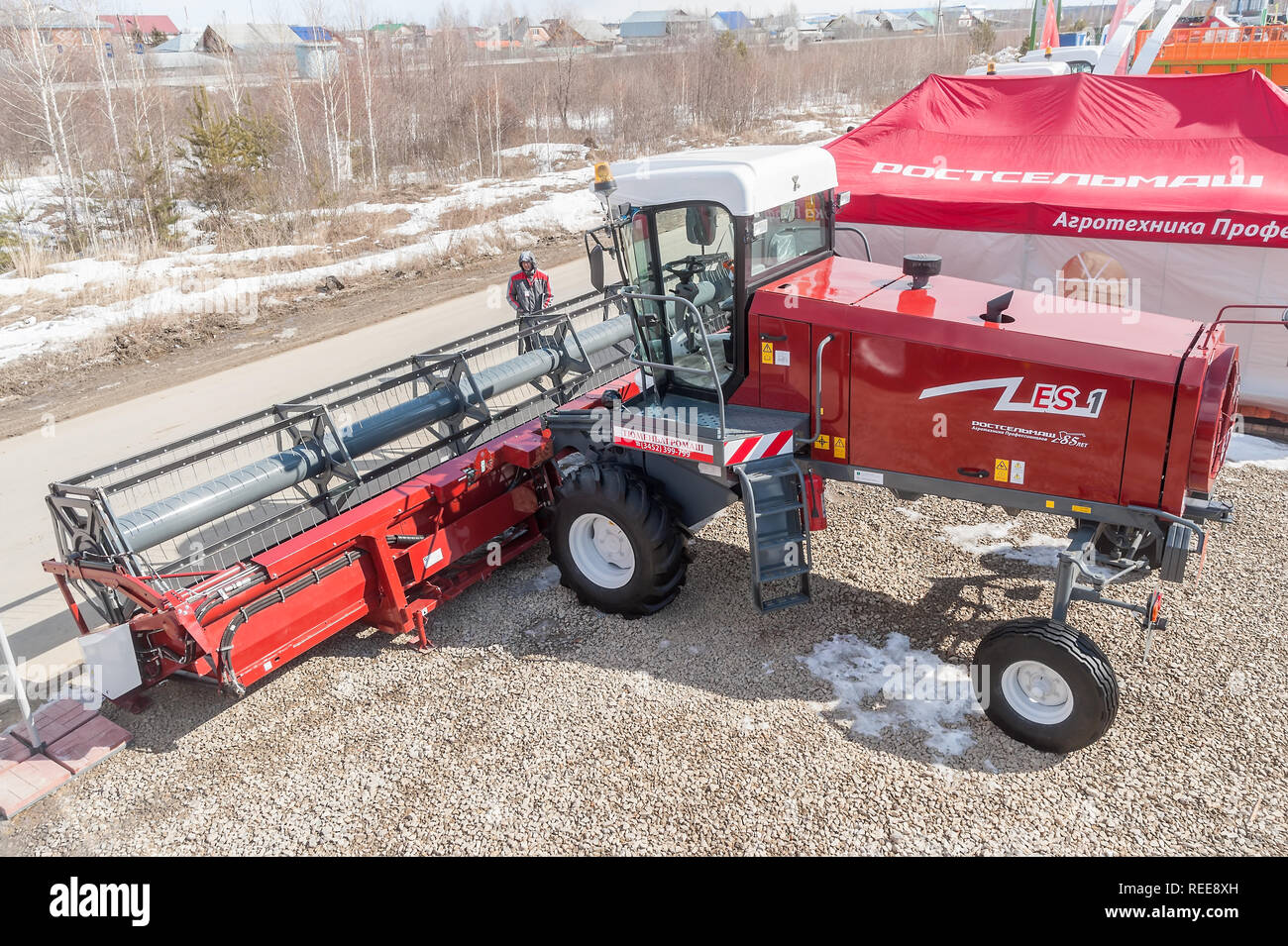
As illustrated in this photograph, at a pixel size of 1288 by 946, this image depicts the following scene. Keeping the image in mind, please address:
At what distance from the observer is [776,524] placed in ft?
16.8

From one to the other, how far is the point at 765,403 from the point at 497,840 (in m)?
2.71

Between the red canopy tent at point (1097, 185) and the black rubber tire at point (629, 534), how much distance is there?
5979 millimetres

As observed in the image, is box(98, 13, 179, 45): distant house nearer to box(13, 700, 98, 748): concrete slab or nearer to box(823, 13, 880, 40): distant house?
box(13, 700, 98, 748): concrete slab

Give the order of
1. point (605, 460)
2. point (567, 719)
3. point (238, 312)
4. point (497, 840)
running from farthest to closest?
point (238, 312)
point (605, 460)
point (567, 719)
point (497, 840)

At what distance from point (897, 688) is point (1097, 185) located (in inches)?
274

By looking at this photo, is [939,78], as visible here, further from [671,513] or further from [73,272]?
[73,272]

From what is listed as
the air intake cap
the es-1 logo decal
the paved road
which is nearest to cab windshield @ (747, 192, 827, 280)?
the air intake cap

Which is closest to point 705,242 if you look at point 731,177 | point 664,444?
point 731,177

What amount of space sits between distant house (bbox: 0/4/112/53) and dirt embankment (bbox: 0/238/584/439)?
398 inches

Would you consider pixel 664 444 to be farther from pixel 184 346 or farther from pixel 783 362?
pixel 184 346

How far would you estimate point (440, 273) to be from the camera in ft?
51.4

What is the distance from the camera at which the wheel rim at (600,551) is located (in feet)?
19.0

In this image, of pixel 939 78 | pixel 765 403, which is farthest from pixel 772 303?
pixel 939 78

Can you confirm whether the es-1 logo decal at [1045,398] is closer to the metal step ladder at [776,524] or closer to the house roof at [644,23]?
the metal step ladder at [776,524]
